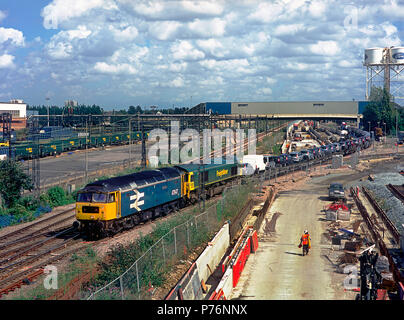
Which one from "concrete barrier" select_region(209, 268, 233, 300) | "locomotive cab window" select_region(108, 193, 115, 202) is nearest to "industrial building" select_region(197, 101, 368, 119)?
"locomotive cab window" select_region(108, 193, 115, 202)

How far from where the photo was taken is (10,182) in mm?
33750

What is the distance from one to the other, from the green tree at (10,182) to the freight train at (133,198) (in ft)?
37.1

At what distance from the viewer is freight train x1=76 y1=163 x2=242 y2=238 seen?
76.5 ft

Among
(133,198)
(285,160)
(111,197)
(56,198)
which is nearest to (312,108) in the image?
(285,160)

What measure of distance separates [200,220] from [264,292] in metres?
7.63

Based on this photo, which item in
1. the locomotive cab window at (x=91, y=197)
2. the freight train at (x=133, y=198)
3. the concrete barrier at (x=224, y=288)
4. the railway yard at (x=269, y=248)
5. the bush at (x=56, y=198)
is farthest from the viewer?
the bush at (x=56, y=198)

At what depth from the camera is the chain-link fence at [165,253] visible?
14576 mm

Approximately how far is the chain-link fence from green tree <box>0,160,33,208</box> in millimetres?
A: 15491

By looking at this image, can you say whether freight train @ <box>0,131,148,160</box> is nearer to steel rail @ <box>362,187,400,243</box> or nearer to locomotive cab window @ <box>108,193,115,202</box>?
locomotive cab window @ <box>108,193,115,202</box>

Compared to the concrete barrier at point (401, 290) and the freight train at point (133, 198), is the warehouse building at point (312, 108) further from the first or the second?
the concrete barrier at point (401, 290)

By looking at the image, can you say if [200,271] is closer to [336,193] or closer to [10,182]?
[10,182]

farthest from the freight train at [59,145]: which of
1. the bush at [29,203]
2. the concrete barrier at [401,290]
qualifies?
the concrete barrier at [401,290]
